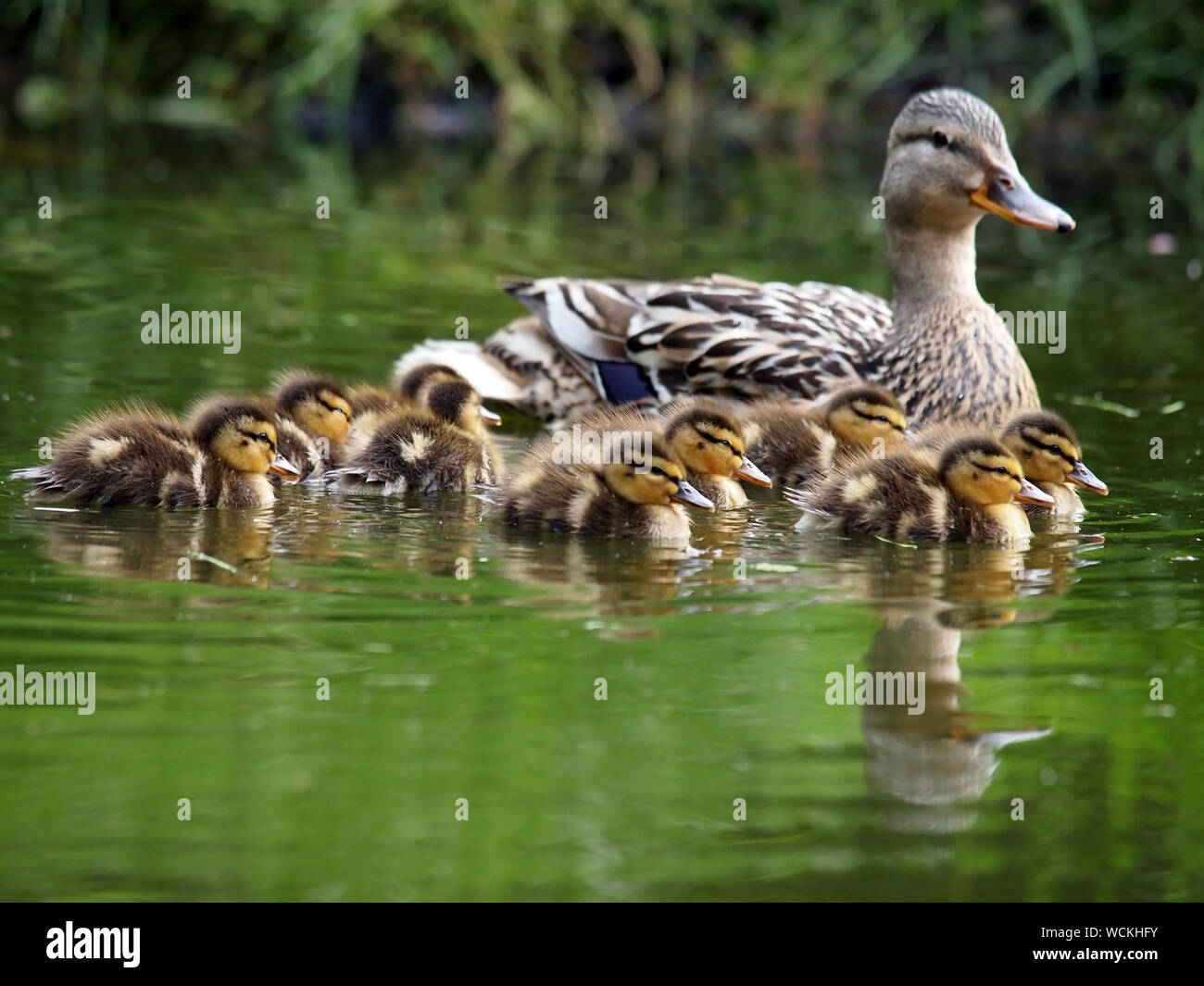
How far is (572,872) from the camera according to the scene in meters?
2.96

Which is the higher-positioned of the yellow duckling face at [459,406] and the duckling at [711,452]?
the yellow duckling face at [459,406]

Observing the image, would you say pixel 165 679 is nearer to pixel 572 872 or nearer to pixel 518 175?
pixel 572 872

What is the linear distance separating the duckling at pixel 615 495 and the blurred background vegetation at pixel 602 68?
27.7 feet

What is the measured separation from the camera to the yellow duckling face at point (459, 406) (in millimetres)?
5535

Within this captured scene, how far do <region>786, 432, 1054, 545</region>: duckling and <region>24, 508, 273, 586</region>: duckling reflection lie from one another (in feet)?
4.52

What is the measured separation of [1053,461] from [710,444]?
0.85 meters

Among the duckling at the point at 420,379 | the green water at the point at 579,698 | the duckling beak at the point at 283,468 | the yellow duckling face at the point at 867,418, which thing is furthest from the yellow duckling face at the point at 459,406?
the yellow duckling face at the point at 867,418

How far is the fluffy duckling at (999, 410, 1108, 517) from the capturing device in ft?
17.0

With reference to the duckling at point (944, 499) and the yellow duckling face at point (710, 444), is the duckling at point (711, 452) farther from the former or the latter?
the duckling at point (944, 499)

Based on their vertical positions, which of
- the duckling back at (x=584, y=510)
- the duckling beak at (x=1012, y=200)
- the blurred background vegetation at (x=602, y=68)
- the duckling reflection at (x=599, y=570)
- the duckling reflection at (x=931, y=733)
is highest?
the blurred background vegetation at (x=602, y=68)

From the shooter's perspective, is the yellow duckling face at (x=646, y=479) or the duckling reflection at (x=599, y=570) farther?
the yellow duckling face at (x=646, y=479)

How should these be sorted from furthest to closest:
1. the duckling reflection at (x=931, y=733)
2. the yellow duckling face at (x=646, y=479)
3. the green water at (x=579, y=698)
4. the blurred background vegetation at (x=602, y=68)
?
the blurred background vegetation at (x=602, y=68)
the yellow duckling face at (x=646, y=479)
the duckling reflection at (x=931, y=733)
the green water at (x=579, y=698)

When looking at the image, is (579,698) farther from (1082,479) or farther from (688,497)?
(1082,479)
